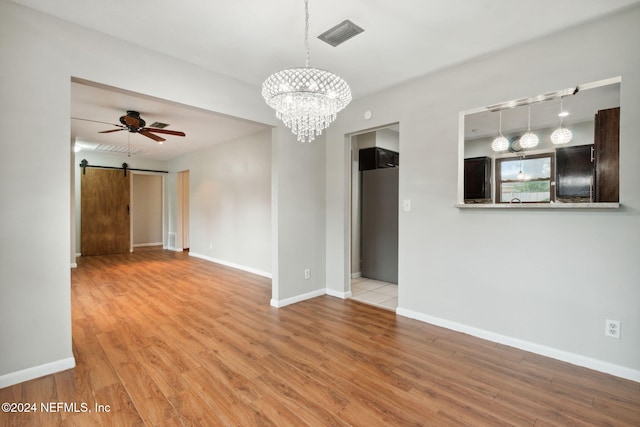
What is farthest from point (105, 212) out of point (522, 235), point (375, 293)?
point (522, 235)

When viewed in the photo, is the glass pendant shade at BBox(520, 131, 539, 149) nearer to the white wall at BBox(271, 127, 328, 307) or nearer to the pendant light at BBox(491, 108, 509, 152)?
the pendant light at BBox(491, 108, 509, 152)

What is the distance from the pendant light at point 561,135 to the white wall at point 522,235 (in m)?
0.25

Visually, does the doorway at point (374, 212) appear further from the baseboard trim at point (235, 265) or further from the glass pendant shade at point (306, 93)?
the glass pendant shade at point (306, 93)

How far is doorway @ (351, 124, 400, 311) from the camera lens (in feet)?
15.3

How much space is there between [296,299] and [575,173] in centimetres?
308

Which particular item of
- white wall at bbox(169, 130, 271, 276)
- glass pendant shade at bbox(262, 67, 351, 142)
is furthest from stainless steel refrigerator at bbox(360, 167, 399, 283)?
glass pendant shade at bbox(262, 67, 351, 142)

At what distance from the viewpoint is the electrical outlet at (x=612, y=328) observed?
2.10 metres

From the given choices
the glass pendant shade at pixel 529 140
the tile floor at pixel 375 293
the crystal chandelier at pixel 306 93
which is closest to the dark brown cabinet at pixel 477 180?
the glass pendant shade at pixel 529 140

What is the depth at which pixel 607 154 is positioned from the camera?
85.7 inches

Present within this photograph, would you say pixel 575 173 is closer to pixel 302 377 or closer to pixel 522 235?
pixel 522 235

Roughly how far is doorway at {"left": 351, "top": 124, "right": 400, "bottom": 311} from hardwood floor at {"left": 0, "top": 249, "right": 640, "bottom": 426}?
1468mm

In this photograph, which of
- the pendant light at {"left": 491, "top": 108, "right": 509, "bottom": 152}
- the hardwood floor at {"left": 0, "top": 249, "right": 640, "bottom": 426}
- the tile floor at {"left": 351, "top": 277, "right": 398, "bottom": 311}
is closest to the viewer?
the hardwood floor at {"left": 0, "top": 249, "right": 640, "bottom": 426}

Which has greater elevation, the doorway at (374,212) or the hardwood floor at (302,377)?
the doorway at (374,212)

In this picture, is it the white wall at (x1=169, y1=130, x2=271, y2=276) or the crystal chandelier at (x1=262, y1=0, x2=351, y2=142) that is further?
the white wall at (x1=169, y1=130, x2=271, y2=276)
